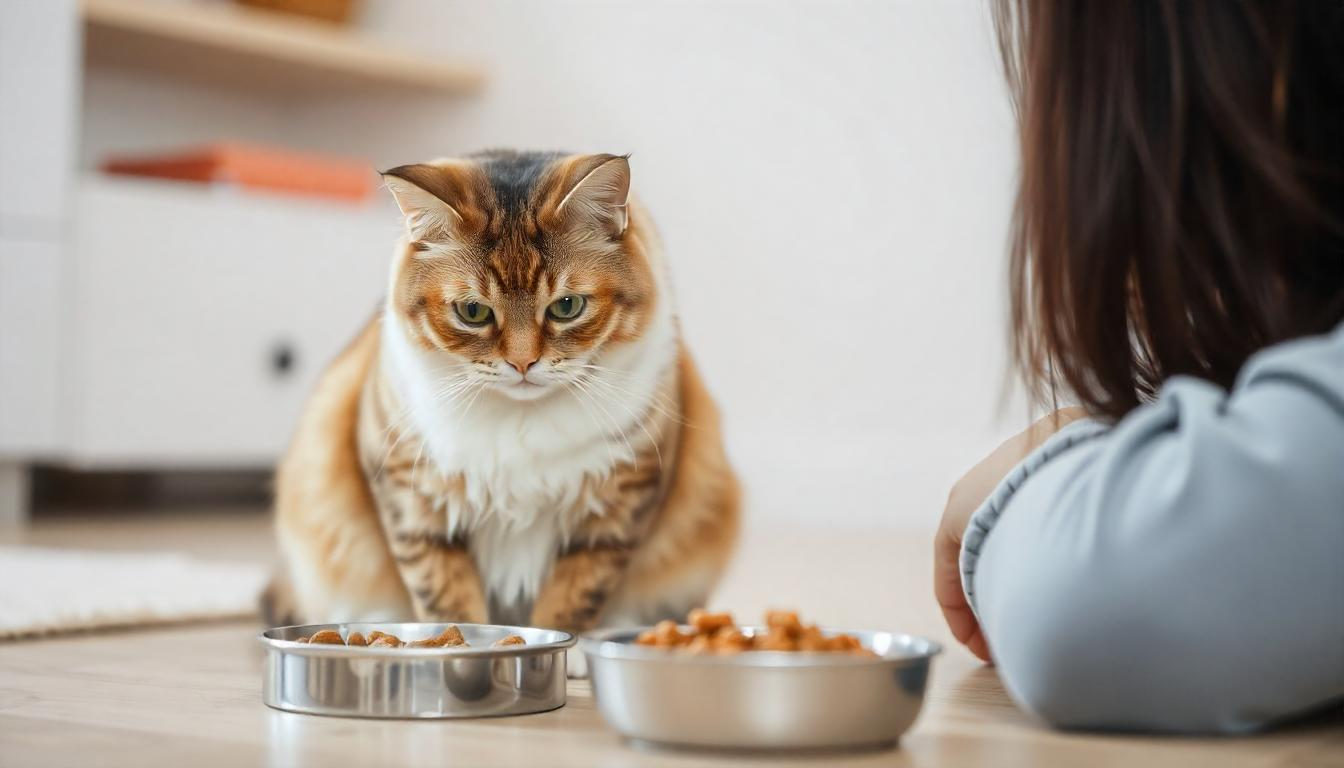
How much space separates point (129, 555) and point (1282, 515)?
6.24 feet

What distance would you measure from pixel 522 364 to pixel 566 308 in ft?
0.21

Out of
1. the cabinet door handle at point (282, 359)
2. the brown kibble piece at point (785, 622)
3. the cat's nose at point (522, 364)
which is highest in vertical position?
the cat's nose at point (522, 364)

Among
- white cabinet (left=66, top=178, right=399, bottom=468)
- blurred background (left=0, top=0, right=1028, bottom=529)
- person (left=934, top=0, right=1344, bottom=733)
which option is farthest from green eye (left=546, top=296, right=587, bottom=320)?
white cabinet (left=66, top=178, right=399, bottom=468)

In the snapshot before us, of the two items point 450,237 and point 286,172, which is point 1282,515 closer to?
point 450,237

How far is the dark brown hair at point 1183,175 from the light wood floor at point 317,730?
0.25 m

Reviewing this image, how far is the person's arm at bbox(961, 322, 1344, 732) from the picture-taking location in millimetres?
827

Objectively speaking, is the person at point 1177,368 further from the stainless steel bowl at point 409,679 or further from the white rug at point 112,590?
the white rug at point 112,590

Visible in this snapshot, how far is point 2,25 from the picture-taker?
2.84 m

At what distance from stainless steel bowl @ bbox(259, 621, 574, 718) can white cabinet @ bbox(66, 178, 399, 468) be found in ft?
6.72

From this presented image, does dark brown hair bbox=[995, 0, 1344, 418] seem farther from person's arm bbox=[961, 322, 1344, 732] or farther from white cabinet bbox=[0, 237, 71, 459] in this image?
white cabinet bbox=[0, 237, 71, 459]

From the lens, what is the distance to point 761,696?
0.85 meters

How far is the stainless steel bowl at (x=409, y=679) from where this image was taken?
3.28 feet

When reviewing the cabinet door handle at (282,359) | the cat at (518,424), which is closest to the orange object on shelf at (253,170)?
the cabinet door handle at (282,359)

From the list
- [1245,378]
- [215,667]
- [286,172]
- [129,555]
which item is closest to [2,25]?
[286,172]
